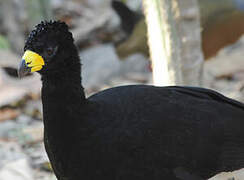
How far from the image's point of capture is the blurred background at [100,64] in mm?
5430

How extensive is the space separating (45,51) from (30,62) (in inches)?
4.6

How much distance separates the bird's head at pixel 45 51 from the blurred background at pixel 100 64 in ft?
6.57

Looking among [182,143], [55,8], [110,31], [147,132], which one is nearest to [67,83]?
[147,132]

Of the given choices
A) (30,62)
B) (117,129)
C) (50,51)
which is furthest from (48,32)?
(117,129)

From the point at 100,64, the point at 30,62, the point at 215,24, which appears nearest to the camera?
the point at 30,62

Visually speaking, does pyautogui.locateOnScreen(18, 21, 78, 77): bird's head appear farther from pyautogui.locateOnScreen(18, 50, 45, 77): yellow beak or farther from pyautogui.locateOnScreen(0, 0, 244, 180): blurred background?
pyautogui.locateOnScreen(0, 0, 244, 180): blurred background

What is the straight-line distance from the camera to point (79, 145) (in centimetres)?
308

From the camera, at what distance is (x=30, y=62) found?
2.95 meters

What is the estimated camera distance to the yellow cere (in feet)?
9.68

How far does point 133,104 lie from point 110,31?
646 centimetres

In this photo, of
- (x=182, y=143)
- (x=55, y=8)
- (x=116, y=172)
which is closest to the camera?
(x=116, y=172)

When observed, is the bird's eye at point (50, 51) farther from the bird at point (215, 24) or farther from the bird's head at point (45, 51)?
the bird at point (215, 24)

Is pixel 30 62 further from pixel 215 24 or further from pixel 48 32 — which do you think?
pixel 215 24

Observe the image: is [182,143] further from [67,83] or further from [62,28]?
[62,28]
